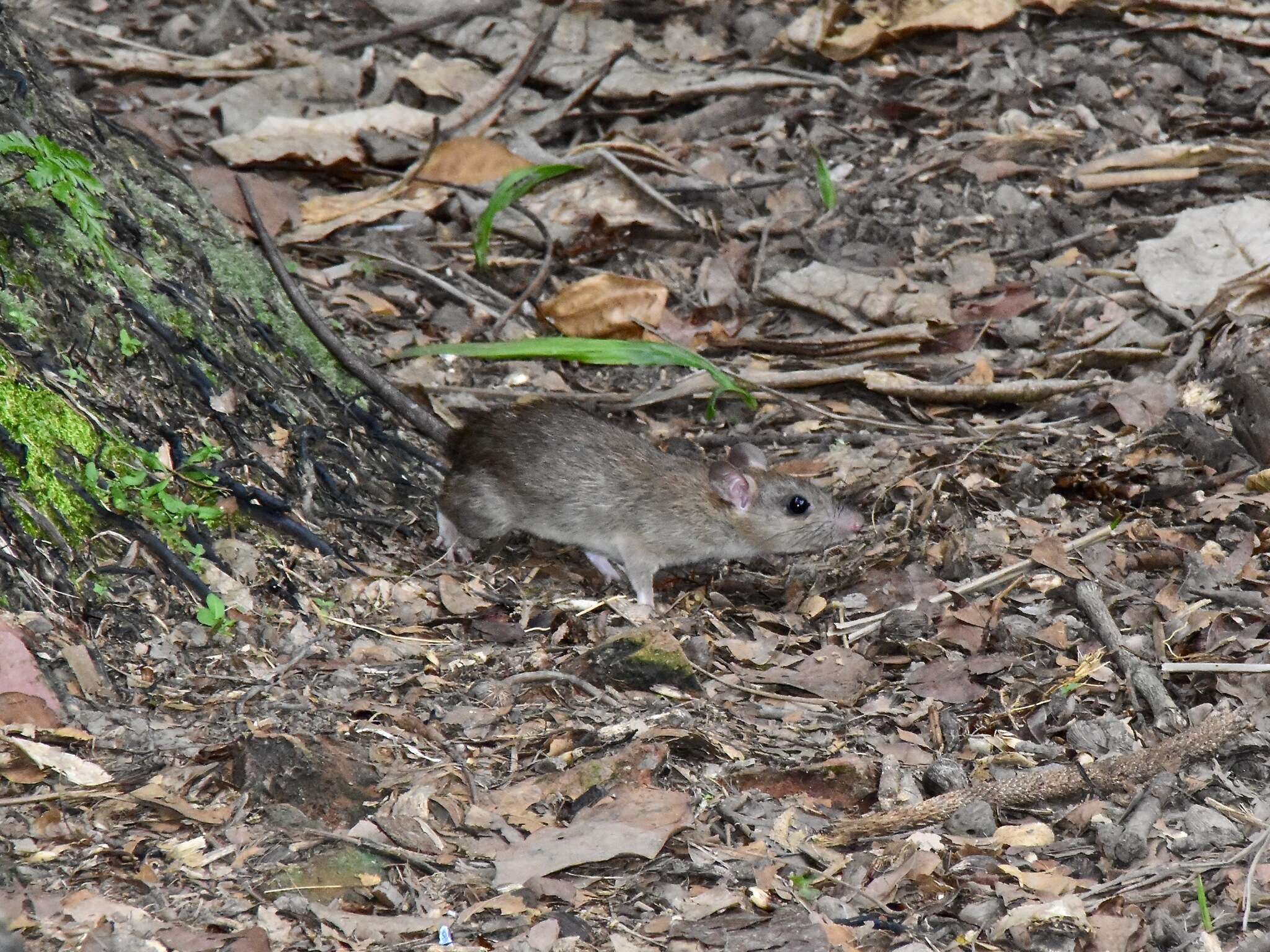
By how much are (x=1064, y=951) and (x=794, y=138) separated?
6385mm

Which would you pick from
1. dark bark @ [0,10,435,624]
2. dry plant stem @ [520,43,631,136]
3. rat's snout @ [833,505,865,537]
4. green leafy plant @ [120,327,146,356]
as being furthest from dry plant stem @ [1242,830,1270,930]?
dry plant stem @ [520,43,631,136]

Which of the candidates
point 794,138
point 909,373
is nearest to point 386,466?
point 909,373

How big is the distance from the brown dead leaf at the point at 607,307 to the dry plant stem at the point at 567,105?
1685 millimetres

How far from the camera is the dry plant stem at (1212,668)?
4.59 m

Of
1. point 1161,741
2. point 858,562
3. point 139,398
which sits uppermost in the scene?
point 139,398

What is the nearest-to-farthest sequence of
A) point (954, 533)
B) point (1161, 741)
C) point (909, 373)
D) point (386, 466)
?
point (1161, 741), point (954, 533), point (386, 466), point (909, 373)

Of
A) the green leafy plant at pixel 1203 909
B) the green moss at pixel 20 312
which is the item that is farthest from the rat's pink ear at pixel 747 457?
the green leafy plant at pixel 1203 909

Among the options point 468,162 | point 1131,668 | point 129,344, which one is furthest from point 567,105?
point 1131,668

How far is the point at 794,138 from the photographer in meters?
9.00

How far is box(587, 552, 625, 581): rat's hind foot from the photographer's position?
21.1 ft

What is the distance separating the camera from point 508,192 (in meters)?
7.29

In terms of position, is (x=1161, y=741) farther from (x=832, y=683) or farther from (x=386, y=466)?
(x=386, y=466)

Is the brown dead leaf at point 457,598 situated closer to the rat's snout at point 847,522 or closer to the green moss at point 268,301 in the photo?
the green moss at point 268,301

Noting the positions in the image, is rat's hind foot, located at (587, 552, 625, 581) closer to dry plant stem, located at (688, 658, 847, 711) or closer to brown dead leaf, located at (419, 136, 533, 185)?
dry plant stem, located at (688, 658, 847, 711)
